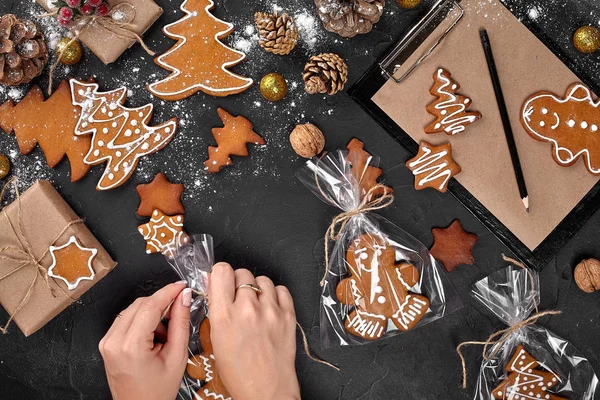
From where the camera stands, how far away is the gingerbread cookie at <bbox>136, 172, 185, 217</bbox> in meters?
1.18

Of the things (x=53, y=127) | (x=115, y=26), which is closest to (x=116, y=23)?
(x=115, y=26)

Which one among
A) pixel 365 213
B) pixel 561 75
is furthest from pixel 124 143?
pixel 561 75

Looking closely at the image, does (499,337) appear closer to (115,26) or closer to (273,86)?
(273,86)

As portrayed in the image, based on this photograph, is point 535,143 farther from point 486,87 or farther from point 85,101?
point 85,101

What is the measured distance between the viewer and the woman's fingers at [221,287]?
105 cm

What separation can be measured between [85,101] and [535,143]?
1000 mm

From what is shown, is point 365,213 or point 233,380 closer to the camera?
point 233,380

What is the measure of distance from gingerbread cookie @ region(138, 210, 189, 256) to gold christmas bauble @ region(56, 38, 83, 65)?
40 centimetres

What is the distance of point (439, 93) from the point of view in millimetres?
1106

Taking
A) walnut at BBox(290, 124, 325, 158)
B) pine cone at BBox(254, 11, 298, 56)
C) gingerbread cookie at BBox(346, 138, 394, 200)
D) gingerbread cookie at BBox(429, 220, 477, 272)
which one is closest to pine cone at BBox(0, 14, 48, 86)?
pine cone at BBox(254, 11, 298, 56)

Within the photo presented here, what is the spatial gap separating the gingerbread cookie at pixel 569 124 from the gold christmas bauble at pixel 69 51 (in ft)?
3.30

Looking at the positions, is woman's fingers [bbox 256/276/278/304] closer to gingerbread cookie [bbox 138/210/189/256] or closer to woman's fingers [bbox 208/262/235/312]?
woman's fingers [bbox 208/262/235/312]

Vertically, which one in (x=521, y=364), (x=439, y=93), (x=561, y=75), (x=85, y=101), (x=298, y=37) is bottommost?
(x=85, y=101)

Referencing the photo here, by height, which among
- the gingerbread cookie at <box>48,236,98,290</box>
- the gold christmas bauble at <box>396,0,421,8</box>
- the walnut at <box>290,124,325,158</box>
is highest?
the gold christmas bauble at <box>396,0,421,8</box>
